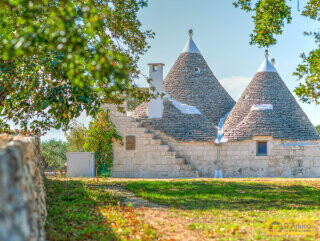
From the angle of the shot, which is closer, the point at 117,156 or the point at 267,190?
the point at 267,190

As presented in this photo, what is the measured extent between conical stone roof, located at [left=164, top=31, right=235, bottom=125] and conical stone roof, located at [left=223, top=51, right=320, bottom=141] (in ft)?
4.87

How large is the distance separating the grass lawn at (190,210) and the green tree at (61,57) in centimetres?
212

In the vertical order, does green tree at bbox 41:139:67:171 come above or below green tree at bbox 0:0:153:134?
below

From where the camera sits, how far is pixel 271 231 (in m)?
6.96

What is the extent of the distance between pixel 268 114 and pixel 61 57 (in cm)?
1407

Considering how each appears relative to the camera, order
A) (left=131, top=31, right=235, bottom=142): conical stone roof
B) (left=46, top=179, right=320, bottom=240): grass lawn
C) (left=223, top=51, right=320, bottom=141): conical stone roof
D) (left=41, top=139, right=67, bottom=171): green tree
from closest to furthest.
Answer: (left=46, top=179, right=320, bottom=240): grass lawn < (left=223, top=51, right=320, bottom=141): conical stone roof < (left=131, top=31, right=235, bottom=142): conical stone roof < (left=41, top=139, right=67, bottom=171): green tree

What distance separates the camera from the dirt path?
262 inches

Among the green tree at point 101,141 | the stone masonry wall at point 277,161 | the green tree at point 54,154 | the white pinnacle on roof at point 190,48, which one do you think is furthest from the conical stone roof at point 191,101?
the green tree at point 54,154

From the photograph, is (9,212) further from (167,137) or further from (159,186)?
(167,137)

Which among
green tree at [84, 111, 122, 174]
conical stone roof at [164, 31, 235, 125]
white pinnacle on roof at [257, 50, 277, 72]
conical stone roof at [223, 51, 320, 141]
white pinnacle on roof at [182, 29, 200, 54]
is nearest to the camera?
green tree at [84, 111, 122, 174]

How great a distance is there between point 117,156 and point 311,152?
918 cm

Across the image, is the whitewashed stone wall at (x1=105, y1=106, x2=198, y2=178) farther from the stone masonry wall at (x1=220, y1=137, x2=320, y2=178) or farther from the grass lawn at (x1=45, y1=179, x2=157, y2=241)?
the grass lawn at (x1=45, y1=179, x2=157, y2=241)

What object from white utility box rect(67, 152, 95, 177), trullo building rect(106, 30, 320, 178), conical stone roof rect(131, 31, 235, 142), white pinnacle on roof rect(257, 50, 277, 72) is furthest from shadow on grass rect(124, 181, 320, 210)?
white pinnacle on roof rect(257, 50, 277, 72)

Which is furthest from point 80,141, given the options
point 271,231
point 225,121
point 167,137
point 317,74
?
point 271,231
